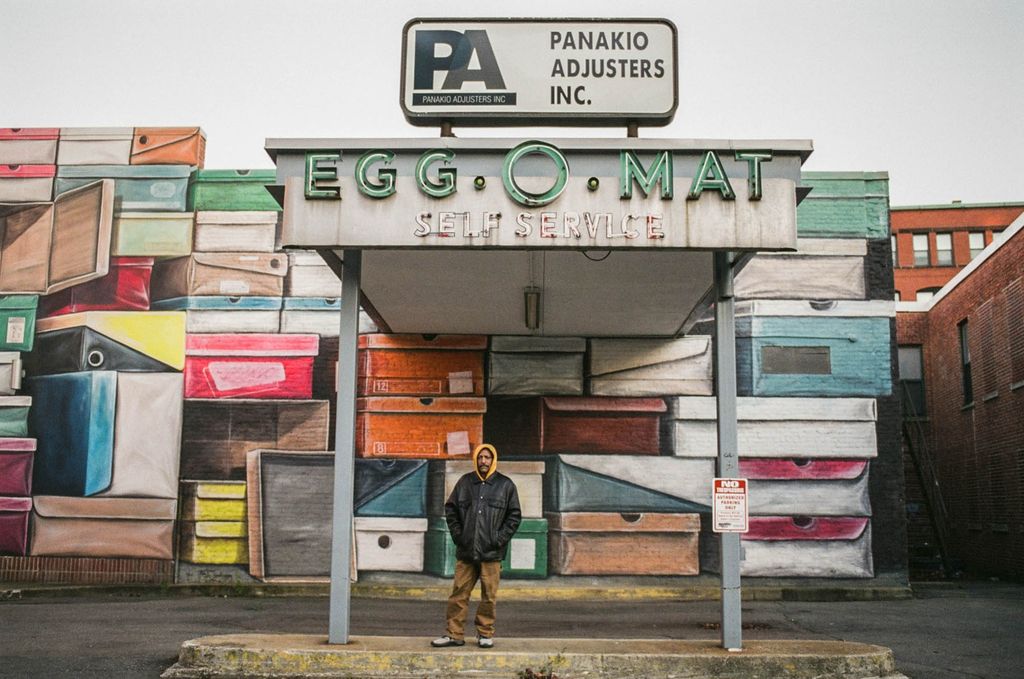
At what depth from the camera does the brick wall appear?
58.9 ft

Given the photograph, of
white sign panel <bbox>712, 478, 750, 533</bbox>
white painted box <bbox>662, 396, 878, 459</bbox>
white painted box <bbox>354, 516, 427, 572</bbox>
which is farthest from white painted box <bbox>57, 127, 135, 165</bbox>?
white sign panel <bbox>712, 478, 750, 533</bbox>

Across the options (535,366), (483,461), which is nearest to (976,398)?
(535,366)

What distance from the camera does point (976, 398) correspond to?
2028 cm

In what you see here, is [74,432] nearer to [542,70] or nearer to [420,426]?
[420,426]

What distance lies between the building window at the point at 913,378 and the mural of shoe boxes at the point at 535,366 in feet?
39.3

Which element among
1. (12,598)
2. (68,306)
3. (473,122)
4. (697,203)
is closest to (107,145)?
(68,306)

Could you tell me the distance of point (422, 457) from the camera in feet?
47.7

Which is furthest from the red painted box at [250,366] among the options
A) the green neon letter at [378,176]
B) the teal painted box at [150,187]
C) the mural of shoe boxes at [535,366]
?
the green neon letter at [378,176]

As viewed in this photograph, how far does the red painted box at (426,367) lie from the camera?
48.1 feet

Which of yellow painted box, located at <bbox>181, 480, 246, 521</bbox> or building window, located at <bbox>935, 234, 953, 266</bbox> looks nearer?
yellow painted box, located at <bbox>181, 480, 246, 521</bbox>

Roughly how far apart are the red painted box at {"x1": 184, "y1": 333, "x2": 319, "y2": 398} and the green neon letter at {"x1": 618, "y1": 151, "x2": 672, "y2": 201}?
758 centimetres

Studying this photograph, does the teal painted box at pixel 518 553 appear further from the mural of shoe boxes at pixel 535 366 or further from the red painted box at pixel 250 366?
the red painted box at pixel 250 366

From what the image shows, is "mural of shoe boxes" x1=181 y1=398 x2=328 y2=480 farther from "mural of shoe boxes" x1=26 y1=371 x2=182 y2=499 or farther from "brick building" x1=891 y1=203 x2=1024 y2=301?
"brick building" x1=891 y1=203 x2=1024 y2=301

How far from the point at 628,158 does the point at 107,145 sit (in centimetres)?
1024
